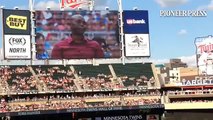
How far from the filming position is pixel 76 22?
195 ft

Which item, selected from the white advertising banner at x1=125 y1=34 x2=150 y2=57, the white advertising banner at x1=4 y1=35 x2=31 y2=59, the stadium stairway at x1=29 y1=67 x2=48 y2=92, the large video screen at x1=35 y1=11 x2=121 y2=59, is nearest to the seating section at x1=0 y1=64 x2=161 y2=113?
the stadium stairway at x1=29 y1=67 x2=48 y2=92

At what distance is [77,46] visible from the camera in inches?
2327

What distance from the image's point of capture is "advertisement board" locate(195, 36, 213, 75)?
2415 inches

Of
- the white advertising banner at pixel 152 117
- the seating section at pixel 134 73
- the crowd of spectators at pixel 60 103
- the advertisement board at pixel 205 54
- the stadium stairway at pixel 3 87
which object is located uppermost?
the advertisement board at pixel 205 54

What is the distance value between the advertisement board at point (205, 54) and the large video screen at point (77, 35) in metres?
11.1

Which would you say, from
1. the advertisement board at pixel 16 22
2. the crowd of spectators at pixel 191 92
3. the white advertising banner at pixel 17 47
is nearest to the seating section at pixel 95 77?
the white advertising banner at pixel 17 47

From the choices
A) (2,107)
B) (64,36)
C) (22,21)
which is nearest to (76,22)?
(64,36)

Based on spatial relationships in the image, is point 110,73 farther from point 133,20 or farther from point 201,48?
point 201,48

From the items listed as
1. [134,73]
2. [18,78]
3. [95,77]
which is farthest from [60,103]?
[134,73]

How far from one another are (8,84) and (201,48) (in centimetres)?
2619

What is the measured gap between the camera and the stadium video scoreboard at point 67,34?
184 ft

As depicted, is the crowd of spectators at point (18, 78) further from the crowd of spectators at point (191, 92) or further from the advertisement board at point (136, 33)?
the crowd of spectators at point (191, 92)

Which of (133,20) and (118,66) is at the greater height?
(133,20)

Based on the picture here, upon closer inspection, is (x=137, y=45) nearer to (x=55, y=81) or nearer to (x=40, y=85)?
(x=55, y=81)
